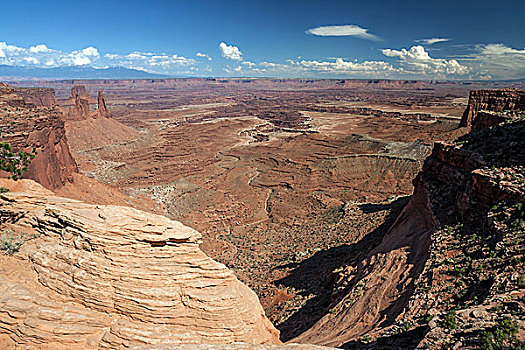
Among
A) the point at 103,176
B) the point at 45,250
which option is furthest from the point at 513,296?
the point at 103,176

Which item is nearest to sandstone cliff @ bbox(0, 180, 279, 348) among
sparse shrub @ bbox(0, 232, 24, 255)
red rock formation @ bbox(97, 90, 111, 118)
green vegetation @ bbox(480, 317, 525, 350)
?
sparse shrub @ bbox(0, 232, 24, 255)

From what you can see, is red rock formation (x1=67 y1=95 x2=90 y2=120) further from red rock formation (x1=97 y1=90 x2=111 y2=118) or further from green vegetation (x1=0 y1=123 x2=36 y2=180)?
green vegetation (x1=0 y1=123 x2=36 y2=180)

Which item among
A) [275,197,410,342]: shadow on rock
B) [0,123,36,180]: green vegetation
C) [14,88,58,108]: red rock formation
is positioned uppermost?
[14,88,58,108]: red rock formation

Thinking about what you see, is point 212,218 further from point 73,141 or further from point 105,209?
point 73,141

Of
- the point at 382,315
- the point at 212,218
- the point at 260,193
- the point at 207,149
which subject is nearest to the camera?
the point at 382,315

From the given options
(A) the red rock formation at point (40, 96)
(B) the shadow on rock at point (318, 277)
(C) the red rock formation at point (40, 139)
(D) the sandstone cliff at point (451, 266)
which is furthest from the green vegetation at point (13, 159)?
(A) the red rock formation at point (40, 96)

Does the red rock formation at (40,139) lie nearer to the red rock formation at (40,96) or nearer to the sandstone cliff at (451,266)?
the sandstone cliff at (451,266)
